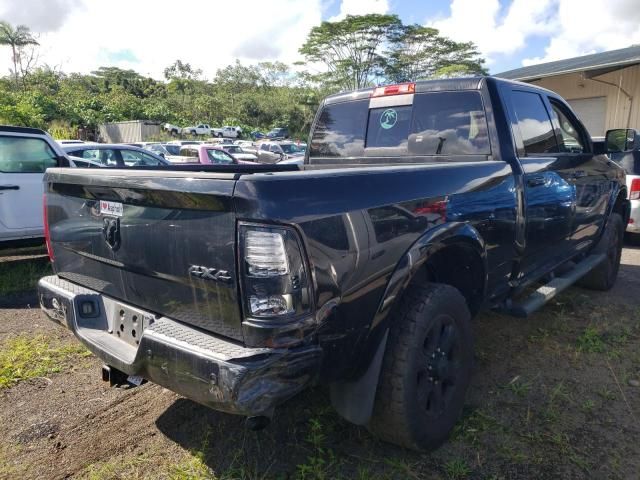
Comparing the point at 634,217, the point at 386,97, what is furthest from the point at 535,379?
the point at 634,217

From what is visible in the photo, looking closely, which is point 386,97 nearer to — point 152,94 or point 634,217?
point 634,217

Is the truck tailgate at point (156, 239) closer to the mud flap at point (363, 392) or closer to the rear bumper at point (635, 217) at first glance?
the mud flap at point (363, 392)

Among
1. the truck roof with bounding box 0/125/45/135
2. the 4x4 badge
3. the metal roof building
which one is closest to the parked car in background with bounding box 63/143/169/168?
the truck roof with bounding box 0/125/45/135

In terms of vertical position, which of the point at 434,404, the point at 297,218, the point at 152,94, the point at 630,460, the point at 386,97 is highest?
the point at 152,94

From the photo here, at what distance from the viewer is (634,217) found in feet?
22.1

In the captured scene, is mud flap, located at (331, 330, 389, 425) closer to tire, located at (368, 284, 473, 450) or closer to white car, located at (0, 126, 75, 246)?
tire, located at (368, 284, 473, 450)

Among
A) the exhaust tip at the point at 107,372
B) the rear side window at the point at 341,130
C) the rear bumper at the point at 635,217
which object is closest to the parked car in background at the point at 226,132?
the rear bumper at the point at 635,217

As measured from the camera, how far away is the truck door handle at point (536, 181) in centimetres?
320

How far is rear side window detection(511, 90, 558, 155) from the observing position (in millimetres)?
3375

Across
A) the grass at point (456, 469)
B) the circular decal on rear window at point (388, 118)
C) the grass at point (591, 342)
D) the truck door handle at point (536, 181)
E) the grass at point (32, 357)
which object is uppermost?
the circular decal on rear window at point (388, 118)

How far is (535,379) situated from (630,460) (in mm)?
832

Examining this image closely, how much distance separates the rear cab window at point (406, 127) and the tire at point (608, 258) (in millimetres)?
2442

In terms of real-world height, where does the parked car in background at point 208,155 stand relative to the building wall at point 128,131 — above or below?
below

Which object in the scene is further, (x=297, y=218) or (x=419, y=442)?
(x=419, y=442)
